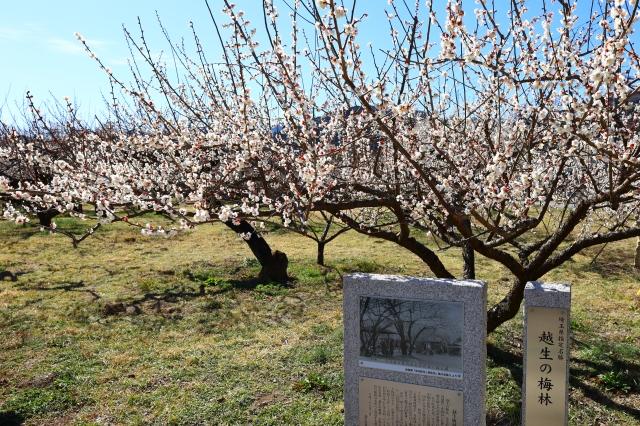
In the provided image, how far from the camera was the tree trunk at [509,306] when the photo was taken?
589 centimetres

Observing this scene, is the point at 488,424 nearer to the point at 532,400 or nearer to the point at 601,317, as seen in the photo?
the point at 532,400

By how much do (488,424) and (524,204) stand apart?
2196mm

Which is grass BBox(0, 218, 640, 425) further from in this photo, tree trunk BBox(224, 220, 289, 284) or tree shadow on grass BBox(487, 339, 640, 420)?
tree trunk BBox(224, 220, 289, 284)

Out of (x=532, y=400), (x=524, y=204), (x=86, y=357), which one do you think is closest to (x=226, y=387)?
(x=86, y=357)

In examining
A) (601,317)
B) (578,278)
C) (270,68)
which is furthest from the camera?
(578,278)

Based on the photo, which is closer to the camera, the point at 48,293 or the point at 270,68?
the point at 270,68

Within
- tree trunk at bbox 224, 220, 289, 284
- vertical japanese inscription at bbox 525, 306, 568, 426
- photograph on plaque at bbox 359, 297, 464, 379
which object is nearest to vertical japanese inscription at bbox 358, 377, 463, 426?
photograph on plaque at bbox 359, 297, 464, 379

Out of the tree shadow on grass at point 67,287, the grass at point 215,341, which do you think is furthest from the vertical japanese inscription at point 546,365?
the tree shadow on grass at point 67,287

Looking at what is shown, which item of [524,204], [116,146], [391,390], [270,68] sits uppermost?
[270,68]

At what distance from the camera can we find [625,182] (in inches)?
152

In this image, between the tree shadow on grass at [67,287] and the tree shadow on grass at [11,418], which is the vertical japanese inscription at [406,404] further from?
the tree shadow on grass at [67,287]

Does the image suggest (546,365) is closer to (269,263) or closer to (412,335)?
(412,335)

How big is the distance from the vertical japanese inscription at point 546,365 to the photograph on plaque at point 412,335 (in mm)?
570

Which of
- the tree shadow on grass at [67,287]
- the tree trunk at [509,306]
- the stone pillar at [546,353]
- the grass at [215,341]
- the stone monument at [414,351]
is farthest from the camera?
the tree shadow on grass at [67,287]
